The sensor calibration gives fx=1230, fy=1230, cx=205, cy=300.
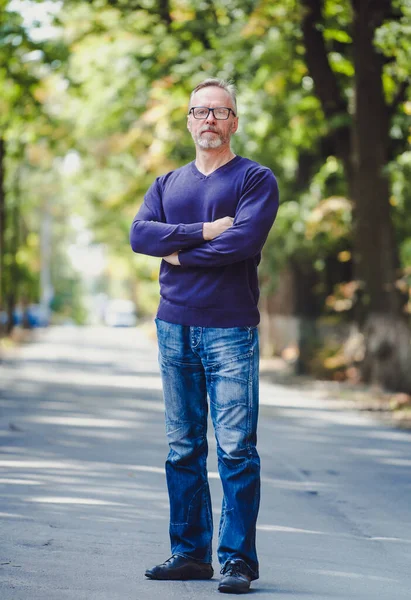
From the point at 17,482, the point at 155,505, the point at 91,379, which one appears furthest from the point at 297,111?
the point at 155,505

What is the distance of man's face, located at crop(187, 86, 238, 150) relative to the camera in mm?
5438

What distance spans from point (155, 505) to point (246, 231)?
9.72ft

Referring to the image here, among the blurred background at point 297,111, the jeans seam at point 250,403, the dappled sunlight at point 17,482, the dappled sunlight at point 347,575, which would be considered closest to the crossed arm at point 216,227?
the jeans seam at point 250,403

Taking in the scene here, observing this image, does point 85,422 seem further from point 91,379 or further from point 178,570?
point 91,379

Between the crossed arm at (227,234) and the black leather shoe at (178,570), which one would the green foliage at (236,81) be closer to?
the crossed arm at (227,234)

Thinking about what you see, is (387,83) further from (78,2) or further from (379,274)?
(78,2)

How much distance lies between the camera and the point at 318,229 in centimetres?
2333

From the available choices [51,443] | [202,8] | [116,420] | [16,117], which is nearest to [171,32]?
[202,8]

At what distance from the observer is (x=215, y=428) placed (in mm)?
5461

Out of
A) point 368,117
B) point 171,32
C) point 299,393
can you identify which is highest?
point 171,32

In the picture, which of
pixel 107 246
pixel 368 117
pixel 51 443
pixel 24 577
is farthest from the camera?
pixel 107 246

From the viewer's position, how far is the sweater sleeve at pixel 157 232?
5422 mm

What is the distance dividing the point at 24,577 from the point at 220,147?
207 cm

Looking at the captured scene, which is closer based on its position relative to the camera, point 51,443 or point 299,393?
point 51,443
